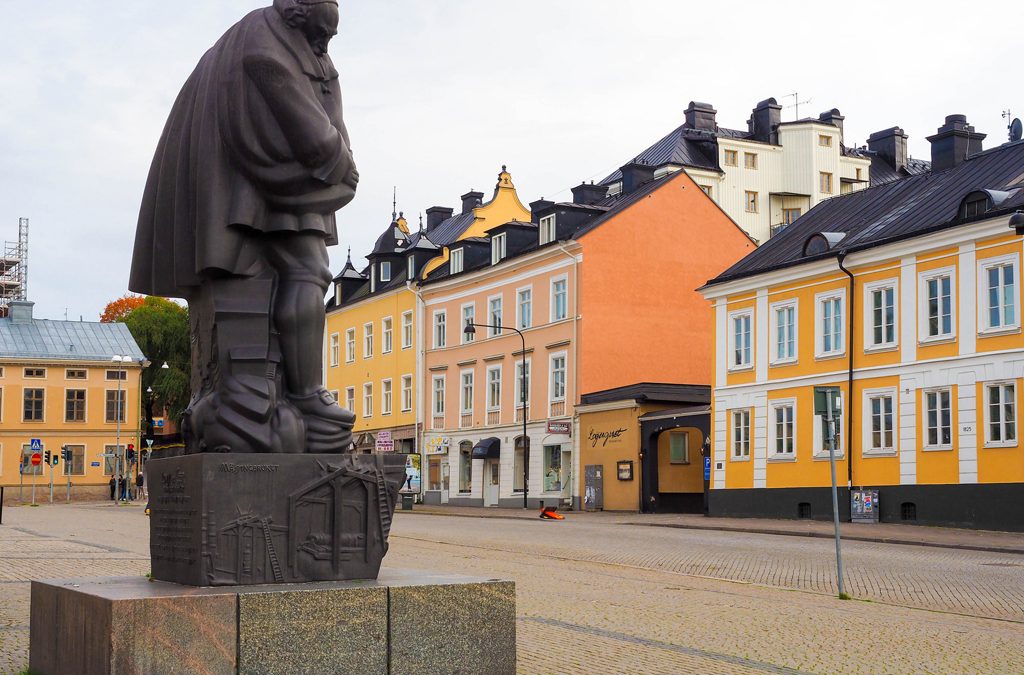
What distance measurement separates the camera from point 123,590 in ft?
24.1

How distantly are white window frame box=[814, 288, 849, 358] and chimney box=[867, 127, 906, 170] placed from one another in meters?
34.9

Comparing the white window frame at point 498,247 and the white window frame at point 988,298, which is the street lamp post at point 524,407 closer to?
the white window frame at point 498,247

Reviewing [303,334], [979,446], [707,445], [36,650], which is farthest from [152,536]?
[707,445]

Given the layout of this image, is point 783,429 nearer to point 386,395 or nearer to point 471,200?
point 386,395

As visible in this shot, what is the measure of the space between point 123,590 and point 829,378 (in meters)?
32.0

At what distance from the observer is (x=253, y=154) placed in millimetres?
8195

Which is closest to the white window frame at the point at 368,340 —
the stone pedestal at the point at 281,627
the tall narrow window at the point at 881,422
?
the tall narrow window at the point at 881,422

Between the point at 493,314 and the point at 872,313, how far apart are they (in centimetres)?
2207

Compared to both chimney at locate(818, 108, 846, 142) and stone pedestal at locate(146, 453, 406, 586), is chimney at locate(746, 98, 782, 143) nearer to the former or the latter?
chimney at locate(818, 108, 846, 142)

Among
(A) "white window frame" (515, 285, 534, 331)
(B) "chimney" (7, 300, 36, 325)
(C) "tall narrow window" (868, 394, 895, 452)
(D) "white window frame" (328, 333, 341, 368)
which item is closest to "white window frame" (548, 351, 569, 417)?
(A) "white window frame" (515, 285, 534, 331)

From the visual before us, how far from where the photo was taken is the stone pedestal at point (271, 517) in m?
7.56

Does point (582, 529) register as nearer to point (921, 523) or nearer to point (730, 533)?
point (730, 533)

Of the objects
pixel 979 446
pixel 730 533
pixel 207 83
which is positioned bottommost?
pixel 730 533

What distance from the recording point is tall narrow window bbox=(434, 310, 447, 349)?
5950 cm
